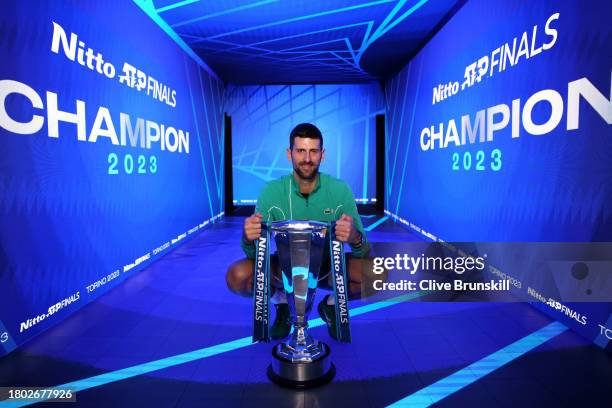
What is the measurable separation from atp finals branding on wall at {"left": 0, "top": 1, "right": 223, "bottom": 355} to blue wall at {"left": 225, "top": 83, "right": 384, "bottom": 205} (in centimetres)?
380

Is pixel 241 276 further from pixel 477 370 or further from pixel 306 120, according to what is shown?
pixel 306 120

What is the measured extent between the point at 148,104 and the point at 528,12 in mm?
3334

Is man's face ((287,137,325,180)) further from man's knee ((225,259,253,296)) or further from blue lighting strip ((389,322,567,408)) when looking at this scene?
blue lighting strip ((389,322,567,408))

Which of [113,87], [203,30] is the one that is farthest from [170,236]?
[203,30]

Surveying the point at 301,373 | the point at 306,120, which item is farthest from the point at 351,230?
the point at 306,120

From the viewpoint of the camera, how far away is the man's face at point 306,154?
6.54ft

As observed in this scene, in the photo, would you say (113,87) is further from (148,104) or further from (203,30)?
(203,30)

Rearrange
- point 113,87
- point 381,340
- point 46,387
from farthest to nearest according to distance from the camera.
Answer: point 113,87 < point 381,340 < point 46,387

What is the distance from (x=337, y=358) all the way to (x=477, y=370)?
25.7 inches

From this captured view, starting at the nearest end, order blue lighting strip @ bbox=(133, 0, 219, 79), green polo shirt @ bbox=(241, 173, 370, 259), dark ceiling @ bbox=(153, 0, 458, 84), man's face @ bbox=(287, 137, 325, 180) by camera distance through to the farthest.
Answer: man's face @ bbox=(287, 137, 325, 180) → green polo shirt @ bbox=(241, 173, 370, 259) → blue lighting strip @ bbox=(133, 0, 219, 79) → dark ceiling @ bbox=(153, 0, 458, 84)

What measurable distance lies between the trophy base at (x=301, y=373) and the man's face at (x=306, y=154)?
0.85 metres

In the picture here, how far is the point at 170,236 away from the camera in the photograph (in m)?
4.83

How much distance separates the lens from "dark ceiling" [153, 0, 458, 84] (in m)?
4.22

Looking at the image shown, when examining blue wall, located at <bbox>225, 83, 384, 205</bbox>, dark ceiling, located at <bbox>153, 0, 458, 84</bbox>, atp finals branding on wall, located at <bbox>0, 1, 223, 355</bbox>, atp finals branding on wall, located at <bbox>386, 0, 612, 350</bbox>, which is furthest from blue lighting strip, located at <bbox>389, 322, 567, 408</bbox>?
blue wall, located at <bbox>225, 83, 384, 205</bbox>
